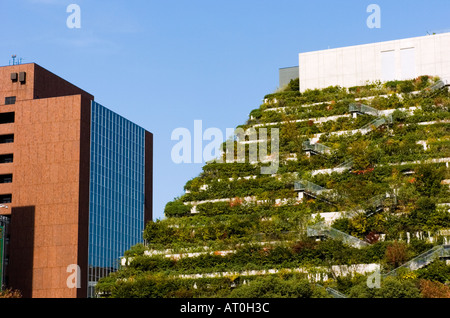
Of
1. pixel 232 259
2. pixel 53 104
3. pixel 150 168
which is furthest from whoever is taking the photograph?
pixel 150 168

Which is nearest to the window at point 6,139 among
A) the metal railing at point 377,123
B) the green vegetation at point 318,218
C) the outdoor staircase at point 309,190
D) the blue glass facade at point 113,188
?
the blue glass facade at point 113,188

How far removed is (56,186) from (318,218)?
55.5 metres

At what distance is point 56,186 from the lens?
110 metres

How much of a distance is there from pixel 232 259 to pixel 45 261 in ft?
165

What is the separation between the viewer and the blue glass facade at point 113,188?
372 ft

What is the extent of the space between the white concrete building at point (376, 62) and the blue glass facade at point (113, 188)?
3855cm

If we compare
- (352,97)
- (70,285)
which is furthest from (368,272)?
(70,285)

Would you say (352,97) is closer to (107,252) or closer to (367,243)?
(367,243)

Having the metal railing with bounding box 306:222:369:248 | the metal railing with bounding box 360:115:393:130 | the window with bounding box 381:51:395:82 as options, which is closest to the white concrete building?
the window with bounding box 381:51:395:82

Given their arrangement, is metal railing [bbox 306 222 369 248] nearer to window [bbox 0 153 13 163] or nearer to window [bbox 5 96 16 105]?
window [bbox 0 153 13 163]

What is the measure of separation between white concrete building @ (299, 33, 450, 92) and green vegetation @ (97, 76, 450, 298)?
3.19 metres

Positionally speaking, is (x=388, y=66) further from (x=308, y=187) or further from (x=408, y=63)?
(x=308, y=187)
